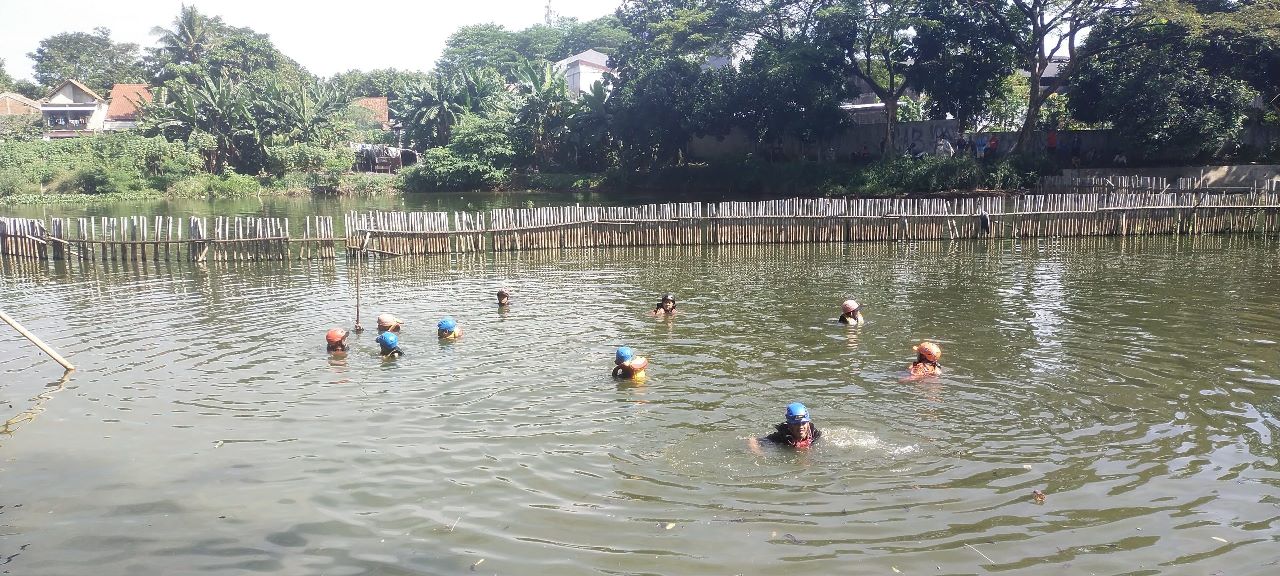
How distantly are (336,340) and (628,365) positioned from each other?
17.2ft

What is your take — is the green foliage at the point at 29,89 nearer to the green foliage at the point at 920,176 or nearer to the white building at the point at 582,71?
the white building at the point at 582,71

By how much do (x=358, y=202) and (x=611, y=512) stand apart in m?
48.1

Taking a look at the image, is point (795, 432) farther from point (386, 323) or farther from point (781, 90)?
point (781, 90)

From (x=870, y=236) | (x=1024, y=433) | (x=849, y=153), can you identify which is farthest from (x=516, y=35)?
(x=1024, y=433)

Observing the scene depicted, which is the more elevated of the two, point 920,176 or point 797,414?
point 920,176

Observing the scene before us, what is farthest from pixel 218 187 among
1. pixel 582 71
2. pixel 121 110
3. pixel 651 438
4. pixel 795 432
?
pixel 795 432

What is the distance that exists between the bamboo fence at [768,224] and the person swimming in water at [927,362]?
15.6 meters

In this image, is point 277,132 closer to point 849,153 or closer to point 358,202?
point 358,202

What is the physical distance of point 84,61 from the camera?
87.0 m

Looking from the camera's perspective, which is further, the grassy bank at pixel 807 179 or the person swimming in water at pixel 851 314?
the grassy bank at pixel 807 179

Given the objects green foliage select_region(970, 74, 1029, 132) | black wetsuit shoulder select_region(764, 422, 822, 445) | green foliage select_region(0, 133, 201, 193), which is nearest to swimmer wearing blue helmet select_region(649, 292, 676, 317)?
black wetsuit shoulder select_region(764, 422, 822, 445)

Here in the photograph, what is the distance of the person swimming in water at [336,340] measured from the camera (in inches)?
587

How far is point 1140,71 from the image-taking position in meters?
36.5

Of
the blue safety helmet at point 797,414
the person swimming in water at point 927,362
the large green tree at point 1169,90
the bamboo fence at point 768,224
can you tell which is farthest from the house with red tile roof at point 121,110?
the blue safety helmet at point 797,414
